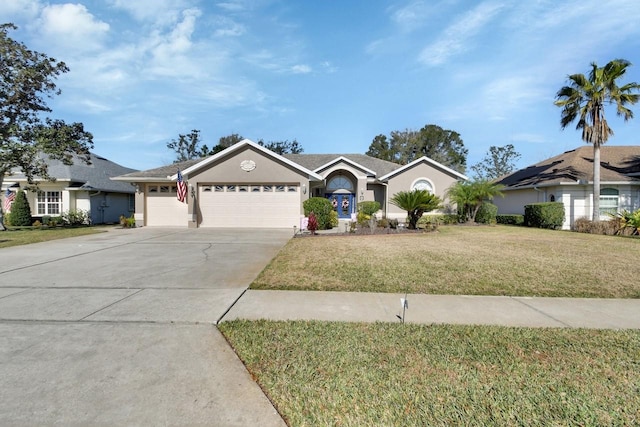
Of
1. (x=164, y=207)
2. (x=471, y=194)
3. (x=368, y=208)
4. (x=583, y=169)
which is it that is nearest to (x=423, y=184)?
(x=471, y=194)

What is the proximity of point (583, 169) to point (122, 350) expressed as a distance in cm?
2622

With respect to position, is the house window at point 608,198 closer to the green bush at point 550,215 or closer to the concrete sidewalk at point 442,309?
the green bush at point 550,215

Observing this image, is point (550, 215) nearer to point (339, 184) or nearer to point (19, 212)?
point (339, 184)

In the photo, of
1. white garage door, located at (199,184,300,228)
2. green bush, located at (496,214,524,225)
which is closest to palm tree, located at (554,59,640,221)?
green bush, located at (496,214,524,225)

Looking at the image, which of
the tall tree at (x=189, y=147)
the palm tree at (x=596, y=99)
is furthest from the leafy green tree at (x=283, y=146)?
the palm tree at (x=596, y=99)

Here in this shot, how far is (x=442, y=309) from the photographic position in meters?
5.06

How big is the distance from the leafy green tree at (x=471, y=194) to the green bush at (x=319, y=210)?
926cm

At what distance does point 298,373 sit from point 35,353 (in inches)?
116

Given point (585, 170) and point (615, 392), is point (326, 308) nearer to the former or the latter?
point (615, 392)

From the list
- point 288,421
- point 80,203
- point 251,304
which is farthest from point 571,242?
point 80,203

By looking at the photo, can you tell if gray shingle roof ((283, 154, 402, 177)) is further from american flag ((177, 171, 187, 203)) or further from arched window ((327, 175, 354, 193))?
american flag ((177, 171, 187, 203))

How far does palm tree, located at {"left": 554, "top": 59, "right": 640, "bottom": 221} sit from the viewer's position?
1683 cm

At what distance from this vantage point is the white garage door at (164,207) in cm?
2044

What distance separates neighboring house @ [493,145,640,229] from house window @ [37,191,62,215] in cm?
3314
